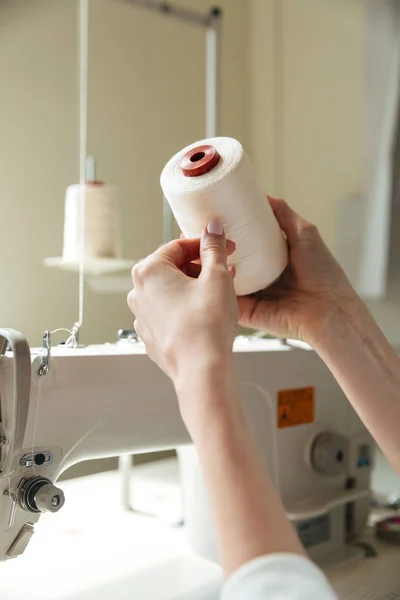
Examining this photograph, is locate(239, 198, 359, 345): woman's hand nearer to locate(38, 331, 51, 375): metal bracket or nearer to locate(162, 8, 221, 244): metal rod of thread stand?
locate(38, 331, 51, 375): metal bracket

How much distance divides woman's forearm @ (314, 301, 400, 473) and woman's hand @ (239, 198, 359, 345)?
0.8 inches

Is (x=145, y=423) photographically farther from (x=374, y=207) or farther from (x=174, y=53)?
(x=174, y=53)

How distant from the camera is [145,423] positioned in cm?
79

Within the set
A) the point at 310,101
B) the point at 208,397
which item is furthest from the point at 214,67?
the point at 208,397

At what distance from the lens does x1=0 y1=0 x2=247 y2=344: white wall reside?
4.56 ft

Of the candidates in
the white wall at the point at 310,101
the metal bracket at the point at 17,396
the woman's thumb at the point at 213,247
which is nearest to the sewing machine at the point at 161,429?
the metal bracket at the point at 17,396

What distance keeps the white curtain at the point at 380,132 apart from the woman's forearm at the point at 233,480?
1300 millimetres

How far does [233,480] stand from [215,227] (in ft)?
0.94

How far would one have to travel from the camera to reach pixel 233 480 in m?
0.42

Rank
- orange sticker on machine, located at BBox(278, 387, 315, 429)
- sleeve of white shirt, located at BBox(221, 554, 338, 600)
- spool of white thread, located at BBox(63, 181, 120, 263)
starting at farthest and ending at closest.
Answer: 1. spool of white thread, located at BBox(63, 181, 120, 263)
2. orange sticker on machine, located at BBox(278, 387, 315, 429)
3. sleeve of white shirt, located at BBox(221, 554, 338, 600)

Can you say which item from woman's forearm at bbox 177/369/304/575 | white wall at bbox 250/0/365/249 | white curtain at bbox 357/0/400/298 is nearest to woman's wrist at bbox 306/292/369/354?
woman's forearm at bbox 177/369/304/575

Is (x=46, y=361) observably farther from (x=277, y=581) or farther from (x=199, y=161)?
(x=277, y=581)

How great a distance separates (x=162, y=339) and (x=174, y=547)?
57 centimetres

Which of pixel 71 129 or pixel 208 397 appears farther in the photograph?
pixel 71 129
